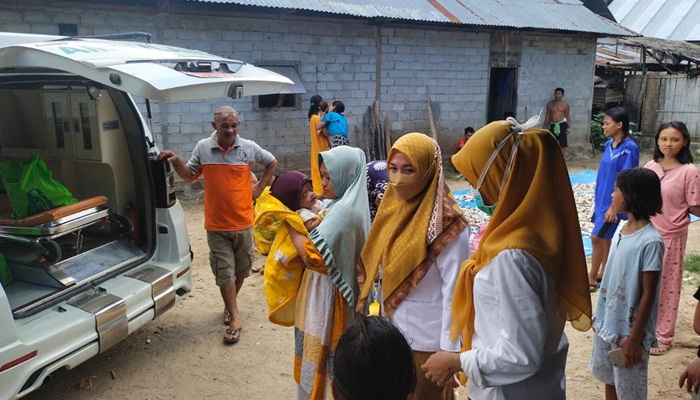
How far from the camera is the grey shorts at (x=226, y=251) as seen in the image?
4.10m

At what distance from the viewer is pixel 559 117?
1230 centimetres

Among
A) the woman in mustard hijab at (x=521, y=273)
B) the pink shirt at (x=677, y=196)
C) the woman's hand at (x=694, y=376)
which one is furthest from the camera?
the pink shirt at (x=677, y=196)

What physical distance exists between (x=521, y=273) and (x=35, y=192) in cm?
308

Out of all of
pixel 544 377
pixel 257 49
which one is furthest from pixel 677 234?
pixel 257 49

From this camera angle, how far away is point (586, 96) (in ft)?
45.6

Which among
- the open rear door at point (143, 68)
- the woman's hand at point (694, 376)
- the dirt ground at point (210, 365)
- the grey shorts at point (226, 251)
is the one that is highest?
the open rear door at point (143, 68)

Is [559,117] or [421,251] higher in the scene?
[559,117]

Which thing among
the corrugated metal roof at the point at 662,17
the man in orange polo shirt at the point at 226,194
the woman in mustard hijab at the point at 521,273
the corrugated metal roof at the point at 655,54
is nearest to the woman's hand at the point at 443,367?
the woman in mustard hijab at the point at 521,273

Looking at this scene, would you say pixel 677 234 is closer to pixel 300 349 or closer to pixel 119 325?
pixel 300 349

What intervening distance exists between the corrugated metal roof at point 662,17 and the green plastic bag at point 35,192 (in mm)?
21211

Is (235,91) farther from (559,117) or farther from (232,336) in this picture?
(559,117)

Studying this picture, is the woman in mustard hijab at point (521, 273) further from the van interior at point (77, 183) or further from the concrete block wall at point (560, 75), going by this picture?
the concrete block wall at point (560, 75)

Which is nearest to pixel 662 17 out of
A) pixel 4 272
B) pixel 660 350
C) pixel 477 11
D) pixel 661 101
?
pixel 661 101

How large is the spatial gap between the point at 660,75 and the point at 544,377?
1578cm
